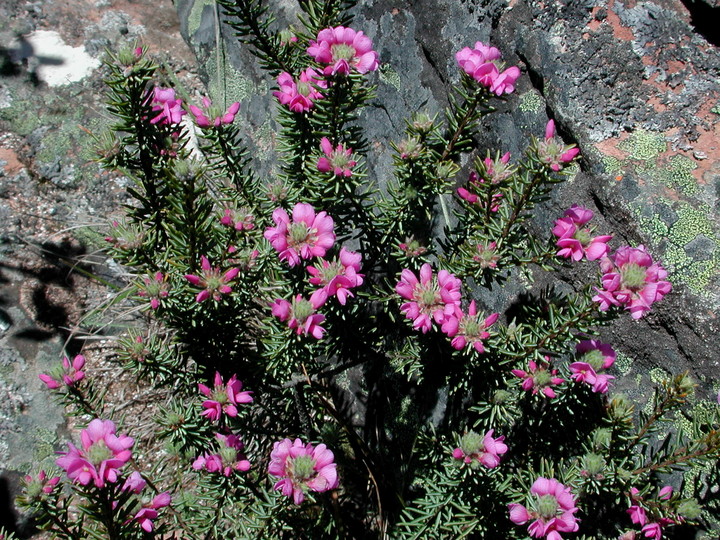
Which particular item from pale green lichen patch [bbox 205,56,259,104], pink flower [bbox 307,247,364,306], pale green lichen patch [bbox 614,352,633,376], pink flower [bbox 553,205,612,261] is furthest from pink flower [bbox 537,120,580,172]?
pale green lichen patch [bbox 205,56,259,104]

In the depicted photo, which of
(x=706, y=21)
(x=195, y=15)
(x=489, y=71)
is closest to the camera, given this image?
(x=489, y=71)

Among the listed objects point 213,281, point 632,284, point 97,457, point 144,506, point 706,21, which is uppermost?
point 706,21

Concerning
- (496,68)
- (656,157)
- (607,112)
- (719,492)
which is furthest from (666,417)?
(496,68)

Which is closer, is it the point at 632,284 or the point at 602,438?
the point at 632,284

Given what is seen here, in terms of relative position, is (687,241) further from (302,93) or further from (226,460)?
(226,460)

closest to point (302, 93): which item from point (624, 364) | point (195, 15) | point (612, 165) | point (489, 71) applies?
point (489, 71)

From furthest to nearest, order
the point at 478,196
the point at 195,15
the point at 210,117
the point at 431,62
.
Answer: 1. the point at 195,15
2. the point at 431,62
3. the point at 210,117
4. the point at 478,196

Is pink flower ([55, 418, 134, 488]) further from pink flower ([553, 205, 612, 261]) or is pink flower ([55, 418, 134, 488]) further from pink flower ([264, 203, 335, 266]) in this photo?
pink flower ([553, 205, 612, 261])
